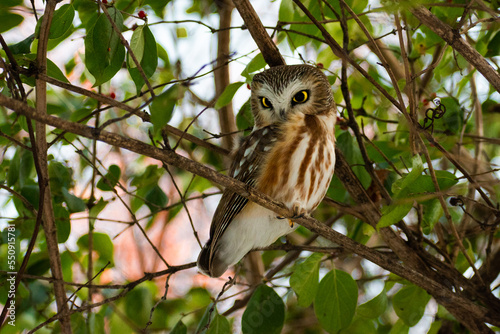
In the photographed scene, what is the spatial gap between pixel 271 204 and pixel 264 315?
664 mm

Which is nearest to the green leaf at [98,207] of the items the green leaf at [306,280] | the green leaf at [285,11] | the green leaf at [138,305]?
the green leaf at [138,305]

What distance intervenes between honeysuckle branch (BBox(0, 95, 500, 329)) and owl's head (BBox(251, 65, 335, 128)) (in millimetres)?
622

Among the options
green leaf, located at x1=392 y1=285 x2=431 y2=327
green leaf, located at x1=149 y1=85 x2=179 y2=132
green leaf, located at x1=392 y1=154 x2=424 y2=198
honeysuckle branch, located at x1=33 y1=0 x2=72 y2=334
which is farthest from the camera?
green leaf, located at x1=392 y1=285 x2=431 y2=327

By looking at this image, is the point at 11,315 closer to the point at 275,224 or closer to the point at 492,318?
the point at 275,224

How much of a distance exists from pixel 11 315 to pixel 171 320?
867 mm

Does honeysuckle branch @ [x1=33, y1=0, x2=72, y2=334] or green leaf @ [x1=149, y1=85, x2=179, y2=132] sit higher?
honeysuckle branch @ [x1=33, y1=0, x2=72, y2=334]

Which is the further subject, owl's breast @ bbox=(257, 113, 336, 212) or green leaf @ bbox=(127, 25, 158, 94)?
owl's breast @ bbox=(257, 113, 336, 212)

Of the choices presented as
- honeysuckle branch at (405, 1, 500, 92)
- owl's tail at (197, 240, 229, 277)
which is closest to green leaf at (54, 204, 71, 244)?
owl's tail at (197, 240, 229, 277)

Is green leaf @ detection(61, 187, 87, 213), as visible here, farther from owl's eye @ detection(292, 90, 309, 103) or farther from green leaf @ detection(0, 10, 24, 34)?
owl's eye @ detection(292, 90, 309, 103)

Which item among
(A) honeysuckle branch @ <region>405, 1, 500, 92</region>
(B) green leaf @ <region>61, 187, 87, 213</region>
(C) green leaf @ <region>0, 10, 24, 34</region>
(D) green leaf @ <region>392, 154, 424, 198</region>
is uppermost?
(C) green leaf @ <region>0, 10, 24, 34</region>

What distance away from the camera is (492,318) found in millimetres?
2357

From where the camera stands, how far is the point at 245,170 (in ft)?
8.35

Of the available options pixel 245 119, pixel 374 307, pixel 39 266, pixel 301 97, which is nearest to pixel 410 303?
pixel 374 307

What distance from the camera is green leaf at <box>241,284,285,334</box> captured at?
242 cm
